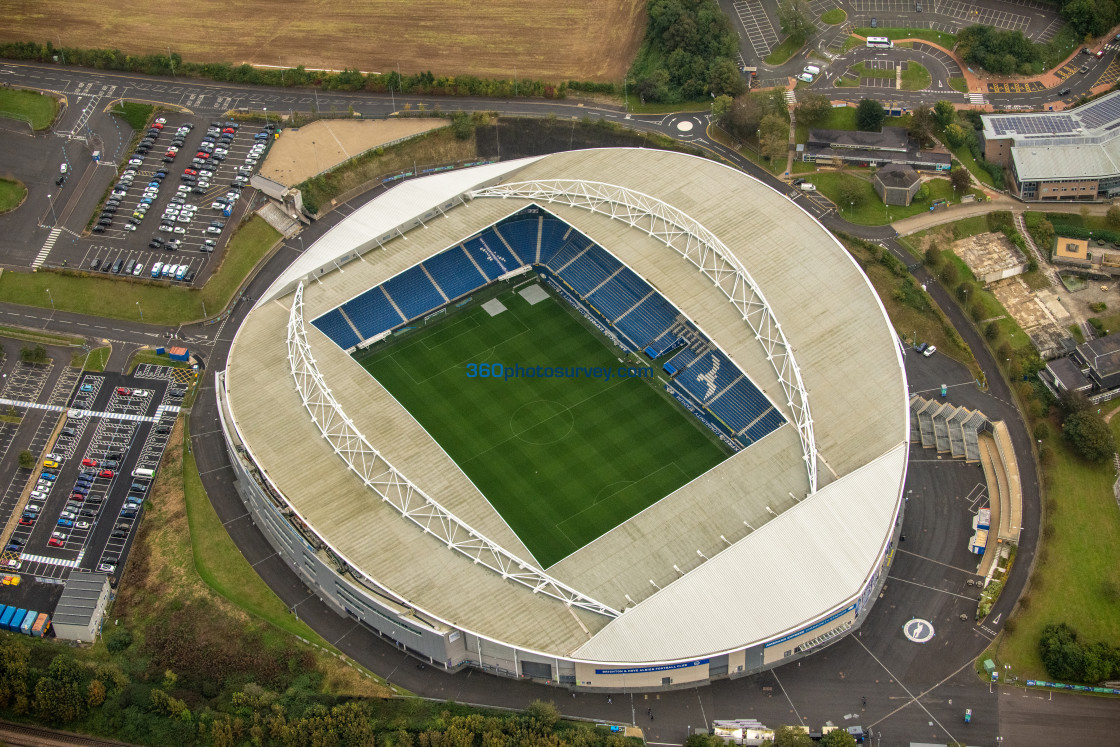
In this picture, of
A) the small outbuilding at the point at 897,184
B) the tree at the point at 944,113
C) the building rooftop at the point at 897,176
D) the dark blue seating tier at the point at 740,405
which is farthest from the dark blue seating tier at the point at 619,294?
the tree at the point at 944,113

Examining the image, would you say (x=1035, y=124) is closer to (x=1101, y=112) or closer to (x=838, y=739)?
(x=1101, y=112)

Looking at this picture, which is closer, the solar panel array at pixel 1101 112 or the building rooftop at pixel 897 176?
the building rooftop at pixel 897 176

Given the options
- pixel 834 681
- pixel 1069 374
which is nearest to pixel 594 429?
pixel 834 681

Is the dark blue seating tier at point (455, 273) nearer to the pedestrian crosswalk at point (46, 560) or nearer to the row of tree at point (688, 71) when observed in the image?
the row of tree at point (688, 71)

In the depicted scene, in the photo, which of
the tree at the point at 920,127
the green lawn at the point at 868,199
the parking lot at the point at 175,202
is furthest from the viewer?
the tree at the point at 920,127

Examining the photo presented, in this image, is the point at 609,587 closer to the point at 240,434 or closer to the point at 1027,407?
the point at 240,434

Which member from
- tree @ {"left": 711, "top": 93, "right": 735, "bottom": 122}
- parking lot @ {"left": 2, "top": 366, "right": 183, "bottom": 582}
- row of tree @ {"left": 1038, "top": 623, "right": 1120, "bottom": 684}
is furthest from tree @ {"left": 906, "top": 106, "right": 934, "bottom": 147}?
parking lot @ {"left": 2, "top": 366, "right": 183, "bottom": 582}

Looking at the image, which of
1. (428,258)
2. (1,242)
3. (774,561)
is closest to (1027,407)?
(774,561)
